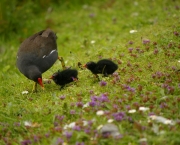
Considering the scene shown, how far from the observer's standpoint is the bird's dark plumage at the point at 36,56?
651 centimetres

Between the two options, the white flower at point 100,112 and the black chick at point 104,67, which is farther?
the black chick at point 104,67

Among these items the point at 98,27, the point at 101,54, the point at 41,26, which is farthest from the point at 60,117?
the point at 41,26

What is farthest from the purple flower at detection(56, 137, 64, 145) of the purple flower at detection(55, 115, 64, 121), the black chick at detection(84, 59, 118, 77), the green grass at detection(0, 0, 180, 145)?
the black chick at detection(84, 59, 118, 77)

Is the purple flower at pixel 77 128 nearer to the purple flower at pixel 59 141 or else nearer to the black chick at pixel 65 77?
the purple flower at pixel 59 141

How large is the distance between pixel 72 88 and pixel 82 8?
6.94 meters

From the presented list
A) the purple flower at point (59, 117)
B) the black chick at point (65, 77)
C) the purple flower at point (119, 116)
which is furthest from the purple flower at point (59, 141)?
the black chick at point (65, 77)

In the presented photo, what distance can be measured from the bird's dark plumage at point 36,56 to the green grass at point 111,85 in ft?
1.22

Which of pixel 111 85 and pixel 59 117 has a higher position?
pixel 59 117

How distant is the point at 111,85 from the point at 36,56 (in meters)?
1.59

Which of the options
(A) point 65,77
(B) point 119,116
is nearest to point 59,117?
(B) point 119,116

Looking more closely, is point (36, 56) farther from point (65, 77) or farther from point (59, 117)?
point (59, 117)

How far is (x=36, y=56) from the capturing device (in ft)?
22.1

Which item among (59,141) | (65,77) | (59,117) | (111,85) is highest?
(59,141)

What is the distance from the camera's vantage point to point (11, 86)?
718 centimetres
